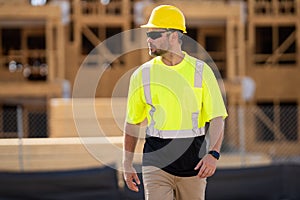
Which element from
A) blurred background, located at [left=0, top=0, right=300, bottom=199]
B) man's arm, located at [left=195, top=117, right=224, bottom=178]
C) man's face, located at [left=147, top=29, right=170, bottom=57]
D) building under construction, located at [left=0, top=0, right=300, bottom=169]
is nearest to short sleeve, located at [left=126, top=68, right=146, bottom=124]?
man's face, located at [left=147, top=29, right=170, bottom=57]

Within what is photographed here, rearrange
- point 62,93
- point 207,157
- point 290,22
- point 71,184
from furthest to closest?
point 290,22
point 62,93
point 71,184
point 207,157

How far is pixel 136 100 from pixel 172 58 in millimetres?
403

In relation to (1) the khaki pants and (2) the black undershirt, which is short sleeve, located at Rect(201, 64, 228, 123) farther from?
(1) the khaki pants

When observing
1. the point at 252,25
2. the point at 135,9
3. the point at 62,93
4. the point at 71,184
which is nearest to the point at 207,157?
the point at 71,184

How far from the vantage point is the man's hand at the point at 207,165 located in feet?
13.4

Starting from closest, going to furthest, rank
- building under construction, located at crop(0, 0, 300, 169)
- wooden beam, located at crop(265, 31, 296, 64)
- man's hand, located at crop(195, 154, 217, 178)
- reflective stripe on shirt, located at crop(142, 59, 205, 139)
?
man's hand, located at crop(195, 154, 217, 178), reflective stripe on shirt, located at crop(142, 59, 205, 139), building under construction, located at crop(0, 0, 300, 169), wooden beam, located at crop(265, 31, 296, 64)

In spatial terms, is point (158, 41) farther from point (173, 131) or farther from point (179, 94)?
point (173, 131)

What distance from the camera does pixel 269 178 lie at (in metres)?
8.18

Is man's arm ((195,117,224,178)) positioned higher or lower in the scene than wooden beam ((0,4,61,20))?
lower

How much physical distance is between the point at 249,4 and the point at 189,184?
1790 centimetres

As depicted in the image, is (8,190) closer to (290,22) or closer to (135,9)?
(135,9)

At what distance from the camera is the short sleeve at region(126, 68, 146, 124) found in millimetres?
4246

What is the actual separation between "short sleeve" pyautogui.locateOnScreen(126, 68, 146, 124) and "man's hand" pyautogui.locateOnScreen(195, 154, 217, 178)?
1.86 feet

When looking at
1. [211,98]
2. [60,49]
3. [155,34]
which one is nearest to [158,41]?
[155,34]
